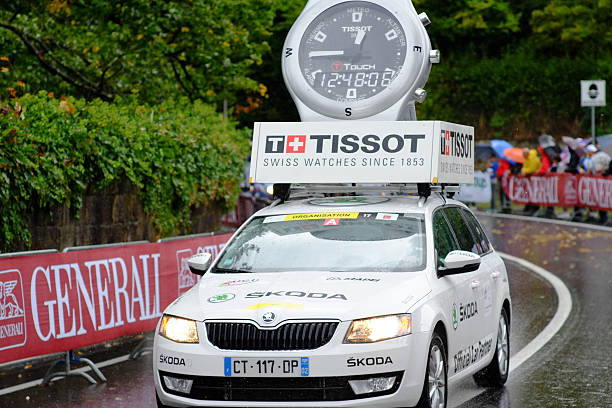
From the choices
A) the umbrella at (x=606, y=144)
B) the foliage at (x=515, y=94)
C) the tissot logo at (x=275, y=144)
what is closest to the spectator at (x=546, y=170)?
the umbrella at (x=606, y=144)

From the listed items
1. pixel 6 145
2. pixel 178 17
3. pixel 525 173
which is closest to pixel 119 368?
pixel 6 145

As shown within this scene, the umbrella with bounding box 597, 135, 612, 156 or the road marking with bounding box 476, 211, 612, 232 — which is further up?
the umbrella with bounding box 597, 135, 612, 156

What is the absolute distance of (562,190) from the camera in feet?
98.7

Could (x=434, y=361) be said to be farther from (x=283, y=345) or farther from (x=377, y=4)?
(x=377, y=4)

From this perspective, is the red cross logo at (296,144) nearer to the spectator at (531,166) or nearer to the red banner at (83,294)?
the red banner at (83,294)

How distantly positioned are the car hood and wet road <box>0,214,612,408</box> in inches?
62.6

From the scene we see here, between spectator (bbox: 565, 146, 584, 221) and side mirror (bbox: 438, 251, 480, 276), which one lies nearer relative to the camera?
side mirror (bbox: 438, 251, 480, 276)

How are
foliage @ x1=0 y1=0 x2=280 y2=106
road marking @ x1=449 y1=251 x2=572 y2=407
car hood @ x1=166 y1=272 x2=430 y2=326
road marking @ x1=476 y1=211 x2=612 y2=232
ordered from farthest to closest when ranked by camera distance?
1. road marking @ x1=476 y1=211 x2=612 y2=232
2. foliage @ x1=0 y1=0 x2=280 y2=106
3. road marking @ x1=449 y1=251 x2=572 y2=407
4. car hood @ x1=166 y1=272 x2=430 y2=326

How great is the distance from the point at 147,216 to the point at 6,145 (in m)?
4.40

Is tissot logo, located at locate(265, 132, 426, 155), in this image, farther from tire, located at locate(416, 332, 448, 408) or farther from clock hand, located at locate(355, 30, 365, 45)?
clock hand, located at locate(355, 30, 365, 45)

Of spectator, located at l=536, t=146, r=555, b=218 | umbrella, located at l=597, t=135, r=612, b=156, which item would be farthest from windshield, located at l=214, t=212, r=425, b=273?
umbrella, located at l=597, t=135, r=612, b=156

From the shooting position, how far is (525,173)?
32844mm

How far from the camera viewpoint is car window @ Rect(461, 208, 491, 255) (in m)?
9.87

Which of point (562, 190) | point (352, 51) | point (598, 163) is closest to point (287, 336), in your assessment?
point (352, 51)
